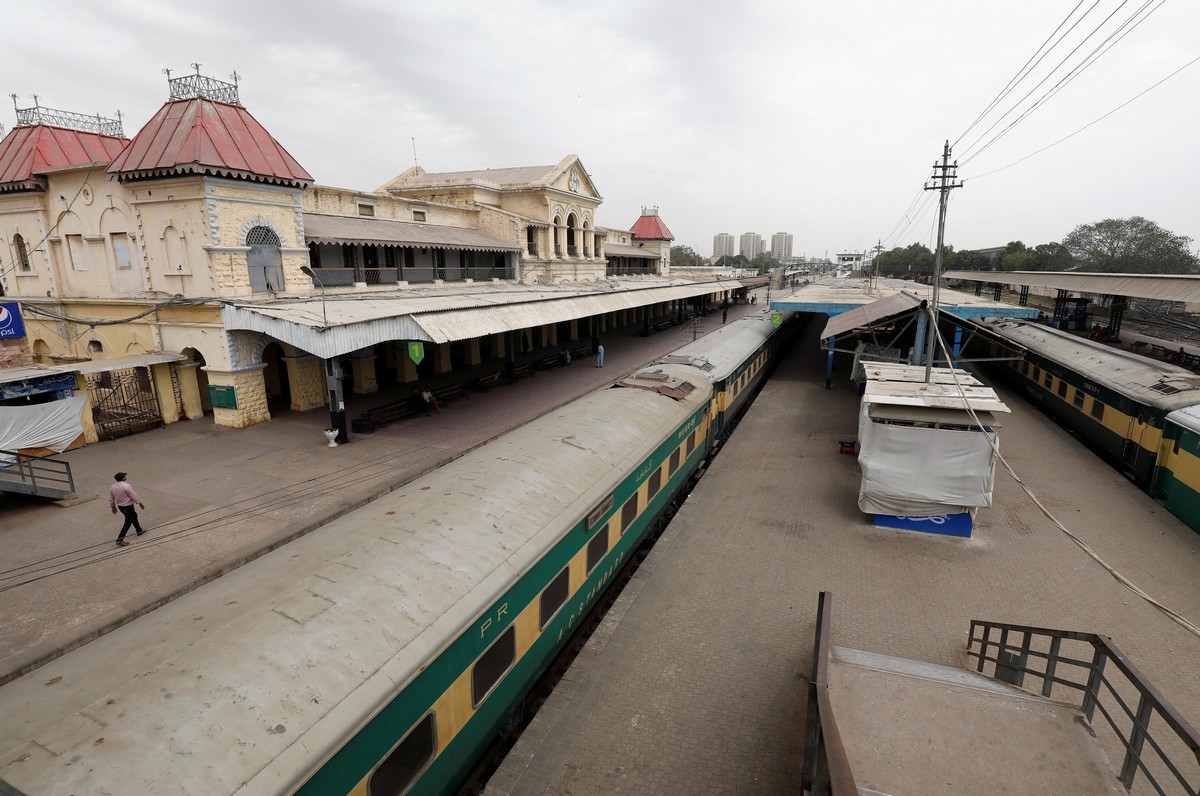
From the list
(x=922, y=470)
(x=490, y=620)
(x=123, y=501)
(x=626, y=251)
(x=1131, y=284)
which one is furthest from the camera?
(x=626, y=251)

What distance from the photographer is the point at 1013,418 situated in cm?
2183

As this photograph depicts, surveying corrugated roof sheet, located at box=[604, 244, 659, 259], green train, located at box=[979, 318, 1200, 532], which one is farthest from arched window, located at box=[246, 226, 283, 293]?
corrugated roof sheet, located at box=[604, 244, 659, 259]

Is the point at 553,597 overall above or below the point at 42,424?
below

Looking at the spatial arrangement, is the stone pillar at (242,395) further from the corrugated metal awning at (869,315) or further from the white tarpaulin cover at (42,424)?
the corrugated metal awning at (869,315)

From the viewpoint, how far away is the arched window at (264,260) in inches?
761

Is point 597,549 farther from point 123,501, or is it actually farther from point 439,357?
point 439,357

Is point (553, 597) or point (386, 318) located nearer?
point (553, 597)

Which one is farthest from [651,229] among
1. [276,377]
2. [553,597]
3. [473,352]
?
[553,597]

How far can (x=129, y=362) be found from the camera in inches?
720

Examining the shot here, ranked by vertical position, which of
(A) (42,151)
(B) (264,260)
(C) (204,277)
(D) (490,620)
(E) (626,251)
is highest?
(A) (42,151)

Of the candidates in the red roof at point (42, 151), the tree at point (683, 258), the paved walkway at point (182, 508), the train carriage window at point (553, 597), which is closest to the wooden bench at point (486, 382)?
the paved walkway at point (182, 508)

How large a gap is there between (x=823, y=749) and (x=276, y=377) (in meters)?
24.3

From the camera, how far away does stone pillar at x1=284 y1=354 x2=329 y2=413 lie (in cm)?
2105

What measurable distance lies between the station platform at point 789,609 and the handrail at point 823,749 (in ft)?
3.64
